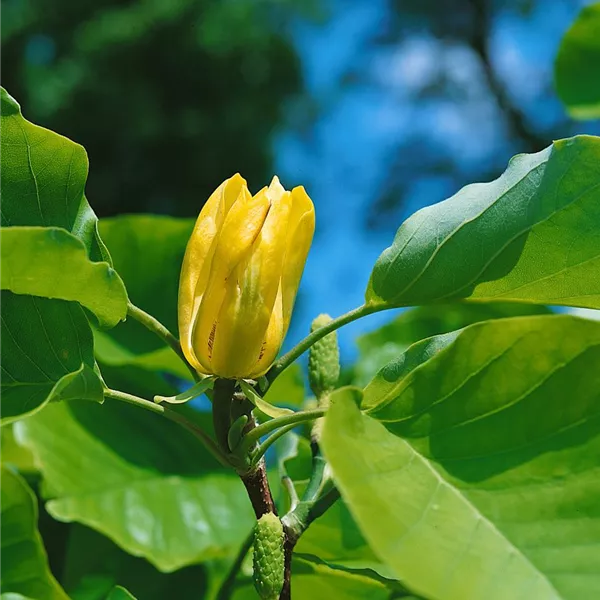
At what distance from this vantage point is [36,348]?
2.18 ft

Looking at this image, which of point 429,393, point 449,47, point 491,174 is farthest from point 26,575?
point 449,47

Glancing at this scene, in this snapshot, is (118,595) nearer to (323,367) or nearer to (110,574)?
(323,367)

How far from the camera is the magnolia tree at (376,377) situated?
488mm

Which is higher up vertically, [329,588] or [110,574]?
[329,588]

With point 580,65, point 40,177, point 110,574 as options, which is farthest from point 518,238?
point 580,65

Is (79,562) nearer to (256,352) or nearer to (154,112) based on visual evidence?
(256,352)

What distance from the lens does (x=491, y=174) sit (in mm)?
11406

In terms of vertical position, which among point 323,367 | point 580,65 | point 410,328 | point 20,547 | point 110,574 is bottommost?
point 110,574

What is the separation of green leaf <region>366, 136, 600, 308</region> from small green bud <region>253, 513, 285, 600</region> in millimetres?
220

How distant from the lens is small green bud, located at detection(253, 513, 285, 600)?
0.61 meters

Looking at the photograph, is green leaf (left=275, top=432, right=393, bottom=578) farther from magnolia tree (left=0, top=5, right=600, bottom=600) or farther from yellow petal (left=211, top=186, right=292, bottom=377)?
yellow petal (left=211, top=186, right=292, bottom=377)

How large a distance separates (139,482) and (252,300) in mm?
773

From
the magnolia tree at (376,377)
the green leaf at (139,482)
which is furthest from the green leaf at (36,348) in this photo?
the green leaf at (139,482)

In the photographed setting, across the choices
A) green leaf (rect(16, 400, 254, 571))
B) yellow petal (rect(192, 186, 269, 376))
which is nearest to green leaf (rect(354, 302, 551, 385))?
green leaf (rect(16, 400, 254, 571))
